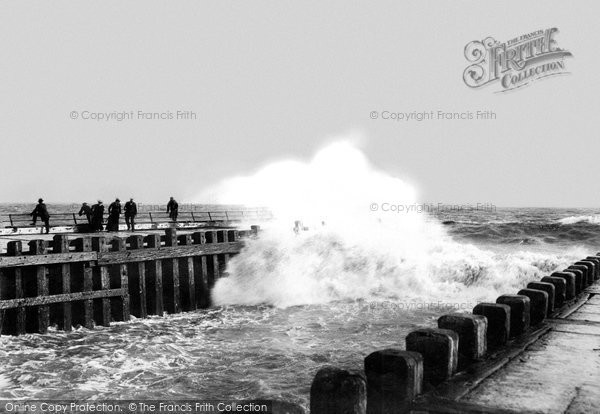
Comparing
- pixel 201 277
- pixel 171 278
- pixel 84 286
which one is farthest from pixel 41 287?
pixel 201 277

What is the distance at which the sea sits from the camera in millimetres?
8375

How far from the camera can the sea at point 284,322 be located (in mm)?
8375

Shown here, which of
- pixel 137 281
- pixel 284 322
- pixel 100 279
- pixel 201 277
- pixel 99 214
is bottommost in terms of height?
pixel 284 322

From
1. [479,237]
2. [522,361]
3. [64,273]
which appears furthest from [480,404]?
[479,237]

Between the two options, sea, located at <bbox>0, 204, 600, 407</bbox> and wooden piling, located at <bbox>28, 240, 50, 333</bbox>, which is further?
wooden piling, located at <bbox>28, 240, 50, 333</bbox>

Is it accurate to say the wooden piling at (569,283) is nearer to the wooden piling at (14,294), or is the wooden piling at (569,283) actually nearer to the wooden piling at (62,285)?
the wooden piling at (62,285)

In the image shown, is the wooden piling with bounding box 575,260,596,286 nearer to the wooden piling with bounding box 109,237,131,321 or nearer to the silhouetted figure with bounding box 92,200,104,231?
the wooden piling with bounding box 109,237,131,321

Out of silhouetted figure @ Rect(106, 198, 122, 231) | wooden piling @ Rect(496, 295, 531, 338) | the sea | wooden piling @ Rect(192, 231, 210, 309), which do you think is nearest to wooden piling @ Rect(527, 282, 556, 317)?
wooden piling @ Rect(496, 295, 531, 338)

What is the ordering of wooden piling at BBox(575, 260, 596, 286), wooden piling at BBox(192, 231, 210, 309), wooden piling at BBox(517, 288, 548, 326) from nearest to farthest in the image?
wooden piling at BBox(517, 288, 548, 326)
wooden piling at BBox(575, 260, 596, 286)
wooden piling at BBox(192, 231, 210, 309)

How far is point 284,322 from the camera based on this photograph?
13.4 m

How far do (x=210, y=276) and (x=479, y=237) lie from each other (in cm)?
2928

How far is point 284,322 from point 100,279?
4659mm

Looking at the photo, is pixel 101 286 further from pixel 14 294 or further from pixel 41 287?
pixel 14 294

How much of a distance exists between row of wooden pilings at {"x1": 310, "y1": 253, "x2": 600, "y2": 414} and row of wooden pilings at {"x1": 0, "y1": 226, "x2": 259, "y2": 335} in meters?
9.42
